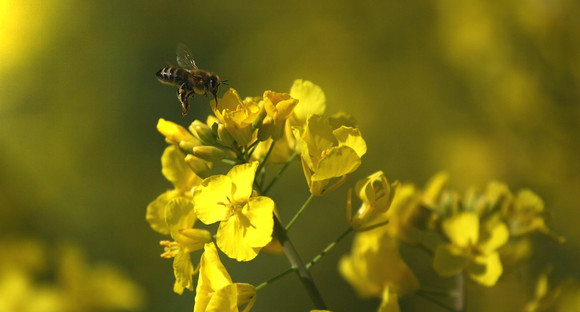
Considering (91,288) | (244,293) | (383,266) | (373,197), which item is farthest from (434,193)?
(91,288)

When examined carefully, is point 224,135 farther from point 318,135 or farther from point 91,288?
point 91,288

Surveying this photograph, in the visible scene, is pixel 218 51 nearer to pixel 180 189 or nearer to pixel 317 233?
pixel 317 233

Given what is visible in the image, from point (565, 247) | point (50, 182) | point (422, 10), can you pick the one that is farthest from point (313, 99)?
point (422, 10)

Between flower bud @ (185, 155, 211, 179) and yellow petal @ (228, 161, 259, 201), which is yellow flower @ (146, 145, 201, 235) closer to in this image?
flower bud @ (185, 155, 211, 179)

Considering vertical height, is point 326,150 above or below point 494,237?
above

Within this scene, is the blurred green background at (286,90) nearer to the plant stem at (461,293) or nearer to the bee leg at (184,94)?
the bee leg at (184,94)

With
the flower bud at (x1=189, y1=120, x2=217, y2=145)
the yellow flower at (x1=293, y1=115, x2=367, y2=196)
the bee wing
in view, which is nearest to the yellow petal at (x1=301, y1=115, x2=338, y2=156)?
the yellow flower at (x1=293, y1=115, x2=367, y2=196)

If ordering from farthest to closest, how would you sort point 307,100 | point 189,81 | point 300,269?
point 189,81
point 307,100
point 300,269

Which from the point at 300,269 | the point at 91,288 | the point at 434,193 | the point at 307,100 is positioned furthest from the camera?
the point at 91,288
